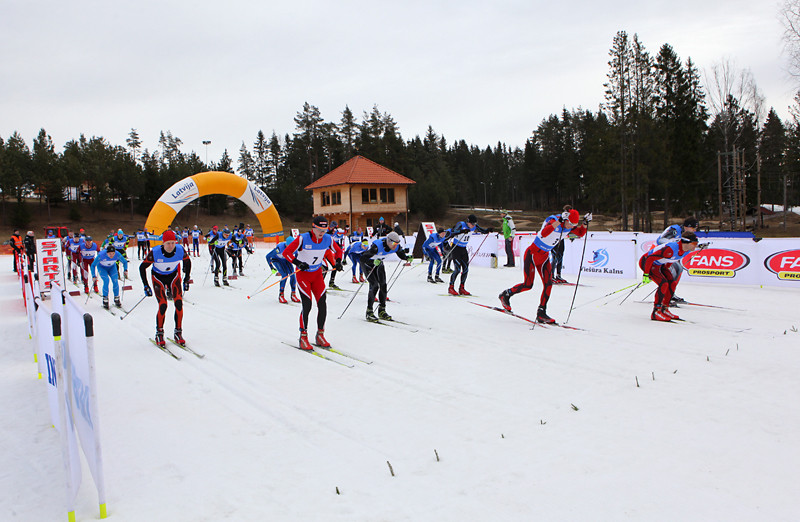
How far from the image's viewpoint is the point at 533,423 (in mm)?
4586

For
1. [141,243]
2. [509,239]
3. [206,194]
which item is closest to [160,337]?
[206,194]

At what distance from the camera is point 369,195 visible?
48344mm

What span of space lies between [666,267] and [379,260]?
5.32m

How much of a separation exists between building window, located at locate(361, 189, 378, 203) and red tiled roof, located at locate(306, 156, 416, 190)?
1212 mm

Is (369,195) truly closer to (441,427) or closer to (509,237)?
(509,237)

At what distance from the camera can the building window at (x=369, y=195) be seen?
48094 mm

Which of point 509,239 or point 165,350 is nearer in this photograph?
point 165,350

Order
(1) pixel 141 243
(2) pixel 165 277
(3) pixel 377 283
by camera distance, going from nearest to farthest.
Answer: (2) pixel 165 277, (3) pixel 377 283, (1) pixel 141 243

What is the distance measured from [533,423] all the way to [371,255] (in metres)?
5.65

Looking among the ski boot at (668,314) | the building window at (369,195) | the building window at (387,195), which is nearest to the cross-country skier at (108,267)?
the ski boot at (668,314)

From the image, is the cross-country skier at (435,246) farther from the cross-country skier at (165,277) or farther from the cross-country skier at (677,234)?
the cross-country skier at (165,277)

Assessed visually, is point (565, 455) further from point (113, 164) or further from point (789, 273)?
point (113, 164)

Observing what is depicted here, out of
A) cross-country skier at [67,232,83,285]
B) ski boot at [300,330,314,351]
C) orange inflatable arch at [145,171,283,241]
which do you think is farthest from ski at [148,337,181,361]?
cross-country skier at [67,232,83,285]

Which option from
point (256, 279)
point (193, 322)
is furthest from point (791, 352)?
point (256, 279)
